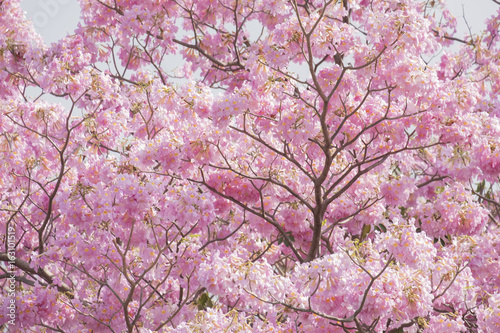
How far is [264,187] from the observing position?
645 centimetres

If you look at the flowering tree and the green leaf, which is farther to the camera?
the green leaf

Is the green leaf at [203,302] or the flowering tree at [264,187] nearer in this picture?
the flowering tree at [264,187]

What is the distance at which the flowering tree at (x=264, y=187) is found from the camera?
4.90 meters

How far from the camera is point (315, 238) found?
6.09m

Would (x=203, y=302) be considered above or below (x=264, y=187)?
below

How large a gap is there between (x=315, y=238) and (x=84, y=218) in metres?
2.03

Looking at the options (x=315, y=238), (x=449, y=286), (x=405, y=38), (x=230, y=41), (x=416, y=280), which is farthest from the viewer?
(x=230, y=41)

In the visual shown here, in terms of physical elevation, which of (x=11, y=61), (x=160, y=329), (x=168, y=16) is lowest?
(x=160, y=329)

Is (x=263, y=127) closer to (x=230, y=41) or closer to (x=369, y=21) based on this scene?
(x=369, y=21)

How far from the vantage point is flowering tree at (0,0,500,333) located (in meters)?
4.90

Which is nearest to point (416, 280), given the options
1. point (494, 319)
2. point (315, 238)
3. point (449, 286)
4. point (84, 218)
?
point (449, 286)

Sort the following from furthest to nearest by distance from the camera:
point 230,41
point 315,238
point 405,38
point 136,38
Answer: point 230,41, point 136,38, point 315,238, point 405,38

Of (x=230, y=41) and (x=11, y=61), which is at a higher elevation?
(x=230, y=41)

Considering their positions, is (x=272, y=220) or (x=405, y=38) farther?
(x=272, y=220)
